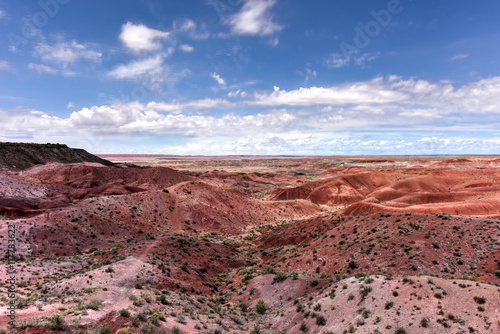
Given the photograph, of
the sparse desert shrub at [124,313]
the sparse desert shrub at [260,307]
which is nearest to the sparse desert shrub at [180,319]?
the sparse desert shrub at [124,313]

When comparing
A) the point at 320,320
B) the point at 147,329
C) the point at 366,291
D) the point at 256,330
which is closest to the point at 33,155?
the point at 147,329

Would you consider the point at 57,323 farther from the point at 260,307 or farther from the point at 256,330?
the point at 260,307

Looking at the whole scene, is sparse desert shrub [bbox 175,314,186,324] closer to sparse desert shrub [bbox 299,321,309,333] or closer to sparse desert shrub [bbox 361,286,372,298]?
sparse desert shrub [bbox 299,321,309,333]

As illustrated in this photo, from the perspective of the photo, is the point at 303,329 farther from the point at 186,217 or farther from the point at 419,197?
the point at 419,197

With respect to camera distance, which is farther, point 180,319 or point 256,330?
point 256,330

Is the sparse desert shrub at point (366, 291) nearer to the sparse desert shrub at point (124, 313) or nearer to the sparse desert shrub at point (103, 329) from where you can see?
the sparse desert shrub at point (124, 313)

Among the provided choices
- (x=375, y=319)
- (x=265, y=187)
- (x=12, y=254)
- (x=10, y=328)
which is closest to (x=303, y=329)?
(x=375, y=319)
